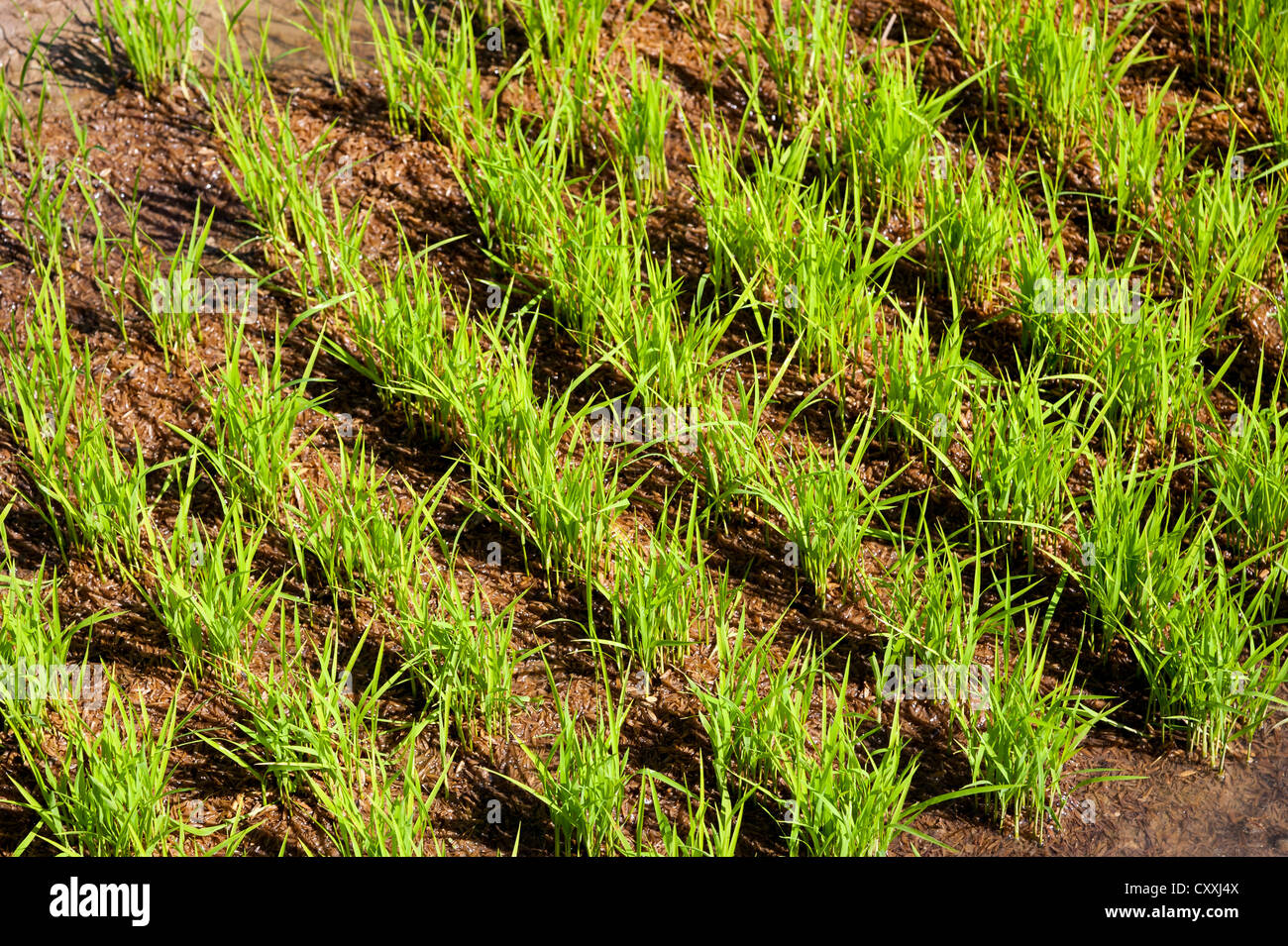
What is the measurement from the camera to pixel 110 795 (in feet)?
8.45

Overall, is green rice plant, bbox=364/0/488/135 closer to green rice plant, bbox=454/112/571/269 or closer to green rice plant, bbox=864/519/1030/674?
green rice plant, bbox=454/112/571/269

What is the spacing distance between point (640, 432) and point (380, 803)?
1223 mm

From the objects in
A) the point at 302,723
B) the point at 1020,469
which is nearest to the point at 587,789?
the point at 302,723

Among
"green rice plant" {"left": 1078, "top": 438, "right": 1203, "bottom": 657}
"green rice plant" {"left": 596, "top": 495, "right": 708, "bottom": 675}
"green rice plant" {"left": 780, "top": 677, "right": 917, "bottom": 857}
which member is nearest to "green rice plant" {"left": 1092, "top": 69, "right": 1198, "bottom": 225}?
"green rice plant" {"left": 1078, "top": 438, "right": 1203, "bottom": 657}

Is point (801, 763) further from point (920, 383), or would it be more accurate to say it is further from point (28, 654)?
point (28, 654)

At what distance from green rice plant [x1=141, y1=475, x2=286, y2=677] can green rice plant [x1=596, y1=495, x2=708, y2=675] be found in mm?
799

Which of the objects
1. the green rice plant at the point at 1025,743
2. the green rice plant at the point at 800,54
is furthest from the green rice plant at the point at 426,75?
the green rice plant at the point at 1025,743

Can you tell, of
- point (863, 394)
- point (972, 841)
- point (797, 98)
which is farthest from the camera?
point (797, 98)

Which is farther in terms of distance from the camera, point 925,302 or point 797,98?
point 797,98

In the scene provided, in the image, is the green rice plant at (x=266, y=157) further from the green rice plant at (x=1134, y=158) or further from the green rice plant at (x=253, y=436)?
the green rice plant at (x=1134, y=158)

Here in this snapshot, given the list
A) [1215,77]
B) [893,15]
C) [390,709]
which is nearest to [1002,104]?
[893,15]

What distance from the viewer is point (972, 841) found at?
2.83 m

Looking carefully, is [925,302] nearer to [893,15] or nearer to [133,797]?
[893,15]

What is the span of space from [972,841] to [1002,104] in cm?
251
